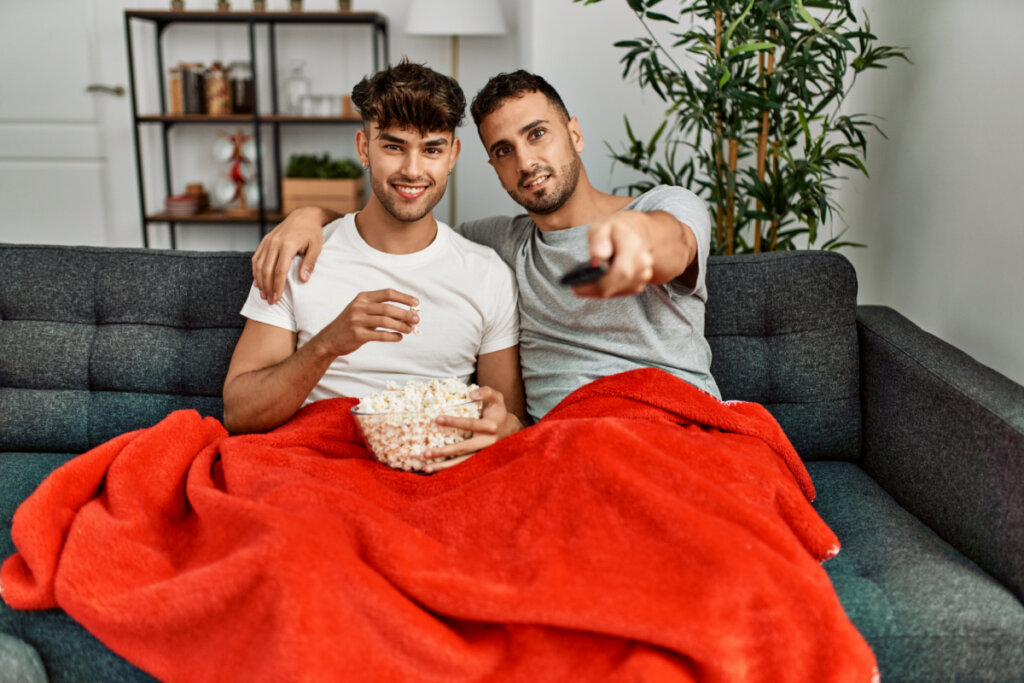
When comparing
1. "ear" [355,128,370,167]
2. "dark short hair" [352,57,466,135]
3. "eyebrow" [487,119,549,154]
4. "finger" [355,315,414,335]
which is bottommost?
"finger" [355,315,414,335]

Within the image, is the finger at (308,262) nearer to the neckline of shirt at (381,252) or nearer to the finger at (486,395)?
the neckline of shirt at (381,252)

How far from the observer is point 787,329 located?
5.44 ft

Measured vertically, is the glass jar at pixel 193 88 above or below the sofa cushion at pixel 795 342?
above

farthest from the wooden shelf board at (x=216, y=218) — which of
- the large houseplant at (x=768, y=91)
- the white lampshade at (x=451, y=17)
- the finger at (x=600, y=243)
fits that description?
the finger at (x=600, y=243)

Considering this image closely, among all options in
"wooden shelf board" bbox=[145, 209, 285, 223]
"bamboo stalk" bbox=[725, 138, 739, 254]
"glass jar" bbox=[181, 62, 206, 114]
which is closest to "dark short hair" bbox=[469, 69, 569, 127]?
"bamboo stalk" bbox=[725, 138, 739, 254]

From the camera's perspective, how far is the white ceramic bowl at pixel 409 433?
124 centimetres

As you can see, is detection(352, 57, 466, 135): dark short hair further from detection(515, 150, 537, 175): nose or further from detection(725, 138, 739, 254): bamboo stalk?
Result: detection(725, 138, 739, 254): bamboo stalk

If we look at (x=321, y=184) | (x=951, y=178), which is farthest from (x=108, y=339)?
(x=321, y=184)

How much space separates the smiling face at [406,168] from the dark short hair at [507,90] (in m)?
0.10

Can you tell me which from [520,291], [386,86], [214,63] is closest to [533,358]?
[520,291]

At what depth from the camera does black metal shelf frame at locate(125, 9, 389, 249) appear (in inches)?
140

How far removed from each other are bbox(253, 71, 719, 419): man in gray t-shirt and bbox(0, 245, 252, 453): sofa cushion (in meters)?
0.23

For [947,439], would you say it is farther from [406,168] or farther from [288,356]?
[288,356]

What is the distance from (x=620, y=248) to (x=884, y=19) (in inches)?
65.7
